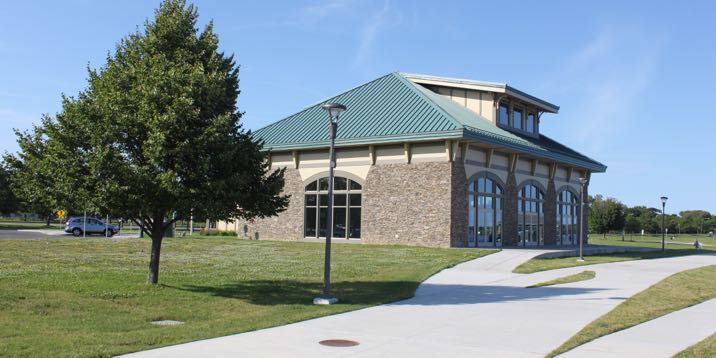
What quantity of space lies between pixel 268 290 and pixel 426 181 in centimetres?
1719

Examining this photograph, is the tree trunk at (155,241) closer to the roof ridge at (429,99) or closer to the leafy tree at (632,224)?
the roof ridge at (429,99)

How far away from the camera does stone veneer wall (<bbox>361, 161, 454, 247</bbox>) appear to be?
3122 centimetres

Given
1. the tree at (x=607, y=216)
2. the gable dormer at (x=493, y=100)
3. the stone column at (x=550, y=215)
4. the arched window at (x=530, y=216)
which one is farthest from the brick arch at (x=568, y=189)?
the tree at (x=607, y=216)

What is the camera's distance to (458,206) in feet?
103

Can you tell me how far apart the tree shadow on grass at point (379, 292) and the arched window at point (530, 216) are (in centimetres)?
1995

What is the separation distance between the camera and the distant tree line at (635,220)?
80.1 metres

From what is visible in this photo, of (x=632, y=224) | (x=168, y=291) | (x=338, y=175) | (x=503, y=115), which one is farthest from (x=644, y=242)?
(x=168, y=291)

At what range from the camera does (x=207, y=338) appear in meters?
9.48

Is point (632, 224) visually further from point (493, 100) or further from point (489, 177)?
point (489, 177)

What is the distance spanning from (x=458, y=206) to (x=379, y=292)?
1665 centimetres

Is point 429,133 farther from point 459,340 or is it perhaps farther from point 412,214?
point 459,340

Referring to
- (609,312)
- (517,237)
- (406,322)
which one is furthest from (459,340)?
(517,237)

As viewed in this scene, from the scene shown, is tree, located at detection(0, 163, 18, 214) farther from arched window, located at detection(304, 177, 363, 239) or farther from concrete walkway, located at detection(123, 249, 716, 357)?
concrete walkway, located at detection(123, 249, 716, 357)

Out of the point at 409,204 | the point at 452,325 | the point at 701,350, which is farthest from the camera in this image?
the point at 409,204
